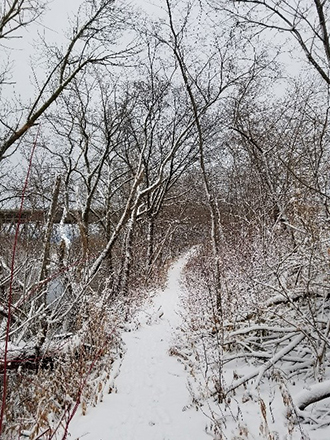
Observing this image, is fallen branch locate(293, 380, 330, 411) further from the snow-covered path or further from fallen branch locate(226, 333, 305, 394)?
the snow-covered path

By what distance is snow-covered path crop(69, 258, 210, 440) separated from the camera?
3.13m

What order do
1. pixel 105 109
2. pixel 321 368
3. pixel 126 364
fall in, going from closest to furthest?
pixel 321 368
pixel 126 364
pixel 105 109

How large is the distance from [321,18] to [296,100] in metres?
4.36

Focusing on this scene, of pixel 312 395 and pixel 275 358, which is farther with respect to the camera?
pixel 275 358

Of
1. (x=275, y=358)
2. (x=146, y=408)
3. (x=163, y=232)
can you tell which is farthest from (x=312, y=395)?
(x=163, y=232)

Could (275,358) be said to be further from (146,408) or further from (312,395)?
(146,408)

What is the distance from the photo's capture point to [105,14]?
6.09m

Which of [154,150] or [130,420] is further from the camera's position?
[154,150]

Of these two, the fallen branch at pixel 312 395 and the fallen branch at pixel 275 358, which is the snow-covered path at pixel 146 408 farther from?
the fallen branch at pixel 312 395

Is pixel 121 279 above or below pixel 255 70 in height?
below

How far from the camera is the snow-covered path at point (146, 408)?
3.13m

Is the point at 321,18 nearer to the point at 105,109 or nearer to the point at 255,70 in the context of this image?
the point at 255,70

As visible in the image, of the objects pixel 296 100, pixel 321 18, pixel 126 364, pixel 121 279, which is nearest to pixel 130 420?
pixel 126 364

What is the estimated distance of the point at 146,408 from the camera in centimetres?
370
